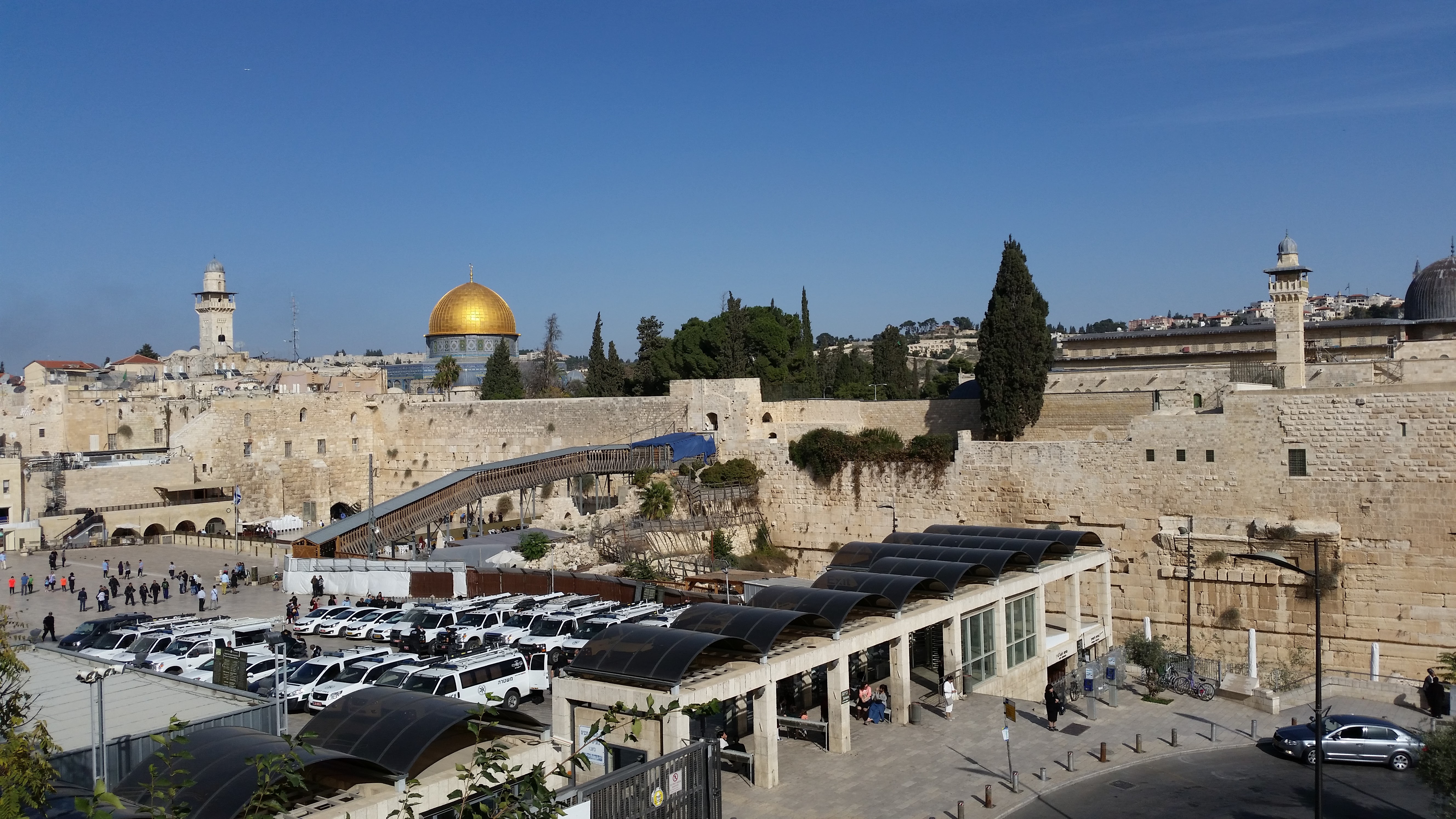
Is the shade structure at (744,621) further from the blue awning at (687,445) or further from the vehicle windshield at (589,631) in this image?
the blue awning at (687,445)

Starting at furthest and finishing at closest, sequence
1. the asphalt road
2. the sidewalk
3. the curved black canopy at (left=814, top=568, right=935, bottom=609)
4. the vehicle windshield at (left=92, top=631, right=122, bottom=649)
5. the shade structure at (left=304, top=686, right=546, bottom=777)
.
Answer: the vehicle windshield at (left=92, top=631, right=122, bottom=649) → the curved black canopy at (left=814, top=568, right=935, bottom=609) → the asphalt road → the sidewalk → the shade structure at (left=304, top=686, right=546, bottom=777)

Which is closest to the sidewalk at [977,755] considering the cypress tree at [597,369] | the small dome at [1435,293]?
the small dome at [1435,293]

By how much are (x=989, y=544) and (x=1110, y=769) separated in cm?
592

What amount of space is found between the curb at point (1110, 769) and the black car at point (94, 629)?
44.7 feet

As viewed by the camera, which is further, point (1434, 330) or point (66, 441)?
point (66, 441)

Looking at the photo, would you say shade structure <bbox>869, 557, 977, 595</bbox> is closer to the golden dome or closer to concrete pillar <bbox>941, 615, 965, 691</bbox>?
concrete pillar <bbox>941, 615, 965, 691</bbox>

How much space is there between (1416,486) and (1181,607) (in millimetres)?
5009

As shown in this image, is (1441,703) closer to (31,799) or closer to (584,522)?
(31,799)

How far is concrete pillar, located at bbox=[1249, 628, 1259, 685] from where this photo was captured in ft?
56.5

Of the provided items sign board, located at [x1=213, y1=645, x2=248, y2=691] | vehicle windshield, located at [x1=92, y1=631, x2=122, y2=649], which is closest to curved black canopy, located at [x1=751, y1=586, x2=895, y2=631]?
sign board, located at [x1=213, y1=645, x2=248, y2=691]

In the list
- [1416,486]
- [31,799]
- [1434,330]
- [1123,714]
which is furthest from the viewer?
[1434,330]

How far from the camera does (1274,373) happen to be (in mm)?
26094

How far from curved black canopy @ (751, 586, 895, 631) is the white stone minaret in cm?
4747

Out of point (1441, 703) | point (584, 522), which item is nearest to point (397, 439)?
point (584, 522)
